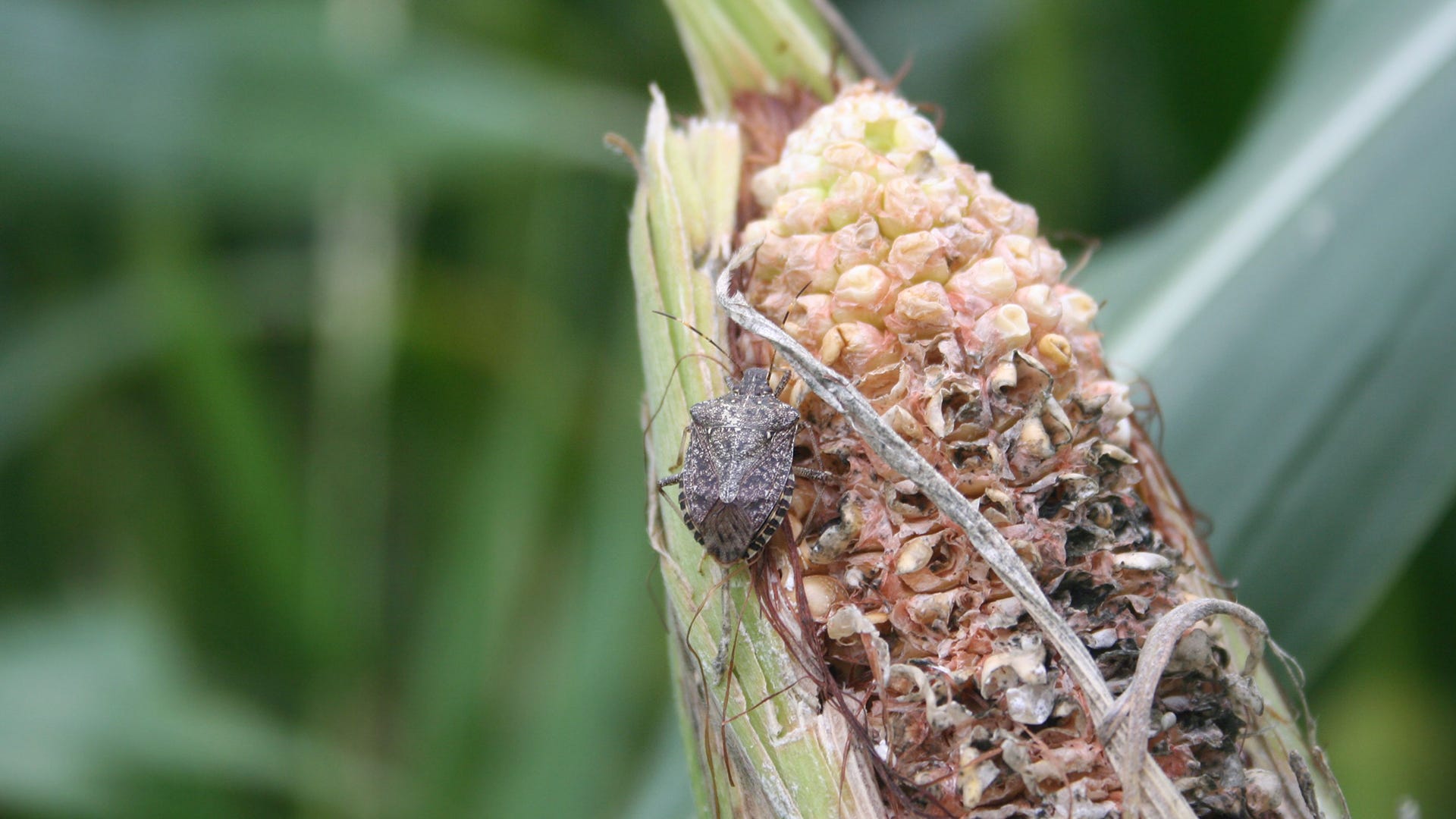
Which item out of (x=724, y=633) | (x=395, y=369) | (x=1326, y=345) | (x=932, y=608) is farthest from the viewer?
(x=395, y=369)

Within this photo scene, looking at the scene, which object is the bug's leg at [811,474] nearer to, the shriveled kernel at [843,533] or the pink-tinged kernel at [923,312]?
the shriveled kernel at [843,533]

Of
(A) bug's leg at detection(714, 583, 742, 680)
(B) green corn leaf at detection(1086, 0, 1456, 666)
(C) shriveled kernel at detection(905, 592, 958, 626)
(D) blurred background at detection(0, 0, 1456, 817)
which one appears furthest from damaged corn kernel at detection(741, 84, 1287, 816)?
(D) blurred background at detection(0, 0, 1456, 817)

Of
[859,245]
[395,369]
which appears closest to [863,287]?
[859,245]

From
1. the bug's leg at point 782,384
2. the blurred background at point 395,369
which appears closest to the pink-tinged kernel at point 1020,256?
the bug's leg at point 782,384

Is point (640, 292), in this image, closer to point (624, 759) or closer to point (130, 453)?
→ point (624, 759)

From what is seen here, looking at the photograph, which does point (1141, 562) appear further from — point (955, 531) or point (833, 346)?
point (833, 346)

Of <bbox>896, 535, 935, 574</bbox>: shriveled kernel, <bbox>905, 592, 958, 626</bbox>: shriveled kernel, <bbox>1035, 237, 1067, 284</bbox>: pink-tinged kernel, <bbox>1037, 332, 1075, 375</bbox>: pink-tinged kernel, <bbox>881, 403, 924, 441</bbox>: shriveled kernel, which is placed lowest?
<bbox>905, 592, 958, 626</bbox>: shriveled kernel

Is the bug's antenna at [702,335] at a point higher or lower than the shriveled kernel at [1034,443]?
higher

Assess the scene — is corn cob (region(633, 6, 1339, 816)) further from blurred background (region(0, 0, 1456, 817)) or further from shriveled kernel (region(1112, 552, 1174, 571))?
blurred background (region(0, 0, 1456, 817))
